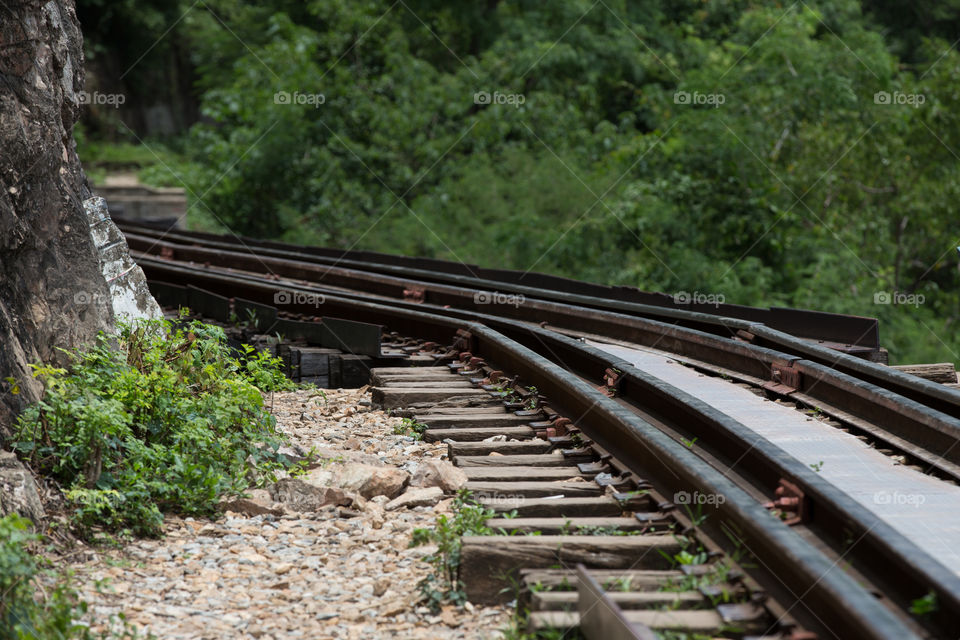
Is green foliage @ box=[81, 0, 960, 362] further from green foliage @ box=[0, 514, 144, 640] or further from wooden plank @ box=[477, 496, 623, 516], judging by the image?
green foliage @ box=[0, 514, 144, 640]

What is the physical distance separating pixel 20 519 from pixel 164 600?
0.63 m

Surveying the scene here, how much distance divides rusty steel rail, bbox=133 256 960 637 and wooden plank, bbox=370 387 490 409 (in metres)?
0.43

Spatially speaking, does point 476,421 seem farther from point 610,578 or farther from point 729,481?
point 610,578

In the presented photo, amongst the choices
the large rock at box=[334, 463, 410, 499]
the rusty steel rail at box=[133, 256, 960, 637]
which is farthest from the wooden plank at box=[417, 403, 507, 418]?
the large rock at box=[334, 463, 410, 499]

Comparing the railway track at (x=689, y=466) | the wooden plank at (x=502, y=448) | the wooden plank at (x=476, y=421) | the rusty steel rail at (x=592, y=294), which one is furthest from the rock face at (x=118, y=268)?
the rusty steel rail at (x=592, y=294)

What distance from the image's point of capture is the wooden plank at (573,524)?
4324 mm

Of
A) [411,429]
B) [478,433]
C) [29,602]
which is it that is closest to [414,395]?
[411,429]

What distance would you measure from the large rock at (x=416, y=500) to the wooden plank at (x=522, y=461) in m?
0.43

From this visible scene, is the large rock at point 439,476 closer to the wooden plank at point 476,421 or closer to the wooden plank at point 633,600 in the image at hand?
the wooden plank at point 476,421

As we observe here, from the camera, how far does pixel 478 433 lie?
19.6 feet

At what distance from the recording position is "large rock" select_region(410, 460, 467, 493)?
507 cm

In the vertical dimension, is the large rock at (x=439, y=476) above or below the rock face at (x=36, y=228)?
below

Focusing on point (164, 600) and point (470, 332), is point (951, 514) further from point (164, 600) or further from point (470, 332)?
point (470, 332)

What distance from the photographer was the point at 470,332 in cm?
810
